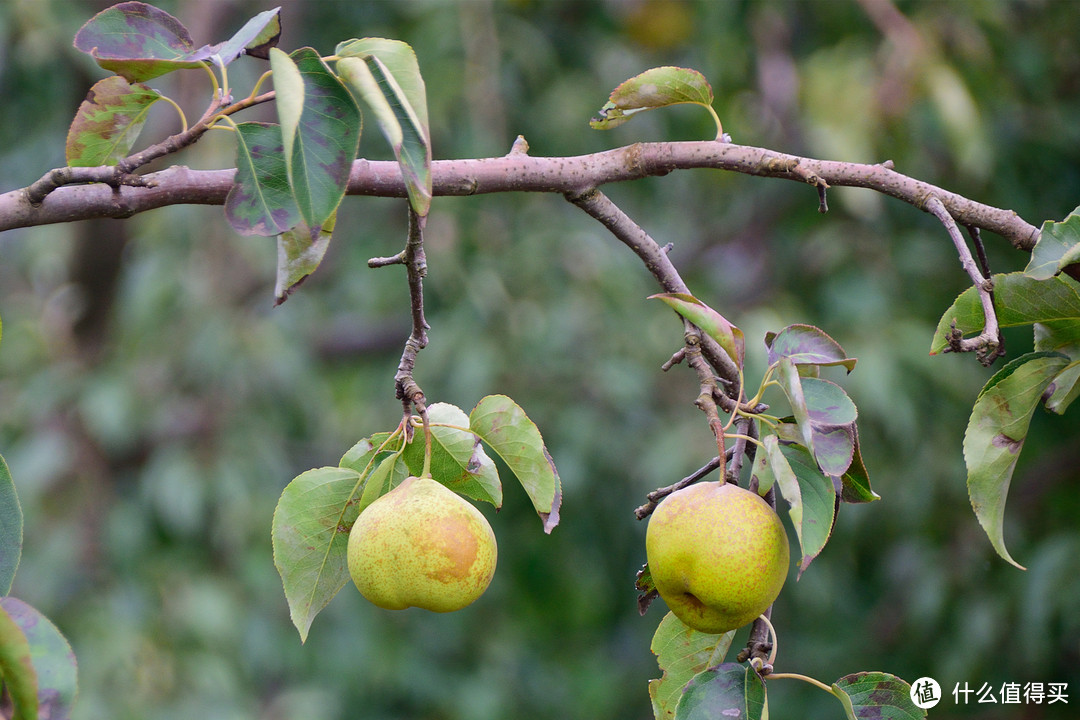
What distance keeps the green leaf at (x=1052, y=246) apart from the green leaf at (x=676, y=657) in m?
0.32

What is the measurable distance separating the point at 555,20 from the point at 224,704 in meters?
2.03

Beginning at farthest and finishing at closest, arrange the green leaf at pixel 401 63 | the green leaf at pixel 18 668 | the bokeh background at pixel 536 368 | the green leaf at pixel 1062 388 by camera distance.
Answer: the bokeh background at pixel 536 368 < the green leaf at pixel 1062 388 < the green leaf at pixel 401 63 < the green leaf at pixel 18 668

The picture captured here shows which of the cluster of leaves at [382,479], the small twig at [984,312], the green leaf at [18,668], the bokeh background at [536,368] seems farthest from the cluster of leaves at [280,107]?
the bokeh background at [536,368]

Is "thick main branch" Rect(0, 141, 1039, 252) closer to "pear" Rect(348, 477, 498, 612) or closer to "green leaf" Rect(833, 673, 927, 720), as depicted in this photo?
"pear" Rect(348, 477, 498, 612)

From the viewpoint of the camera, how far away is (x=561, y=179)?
71cm

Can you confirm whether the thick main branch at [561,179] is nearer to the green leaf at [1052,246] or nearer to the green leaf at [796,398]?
the green leaf at [1052,246]

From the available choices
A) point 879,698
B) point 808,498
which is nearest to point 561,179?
point 808,498

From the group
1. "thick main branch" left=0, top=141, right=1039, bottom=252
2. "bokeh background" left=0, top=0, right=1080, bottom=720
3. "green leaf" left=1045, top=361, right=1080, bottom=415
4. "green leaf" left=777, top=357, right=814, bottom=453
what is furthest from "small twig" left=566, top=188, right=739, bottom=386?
"bokeh background" left=0, top=0, right=1080, bottom=720

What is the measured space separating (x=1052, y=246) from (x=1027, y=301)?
1.5 inches

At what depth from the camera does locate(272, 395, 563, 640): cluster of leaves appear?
0.64 meters

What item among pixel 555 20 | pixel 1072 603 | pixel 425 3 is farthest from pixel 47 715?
pixel 555 20

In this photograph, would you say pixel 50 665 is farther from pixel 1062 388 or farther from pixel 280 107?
pixel 1062 388

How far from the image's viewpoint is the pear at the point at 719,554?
560mm

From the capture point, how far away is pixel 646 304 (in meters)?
2.47
